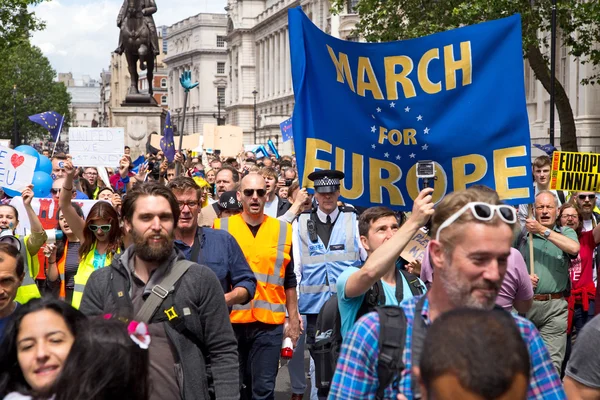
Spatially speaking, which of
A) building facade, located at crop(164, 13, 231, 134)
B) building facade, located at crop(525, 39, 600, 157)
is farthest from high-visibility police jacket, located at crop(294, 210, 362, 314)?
building facade, located at crop(164, 13, 231, 134)

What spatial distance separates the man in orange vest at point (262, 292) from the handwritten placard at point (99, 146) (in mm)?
7663

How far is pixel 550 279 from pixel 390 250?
14.5 feet

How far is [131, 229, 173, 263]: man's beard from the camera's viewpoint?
178 inches

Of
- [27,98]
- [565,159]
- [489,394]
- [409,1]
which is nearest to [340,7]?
[409,1]

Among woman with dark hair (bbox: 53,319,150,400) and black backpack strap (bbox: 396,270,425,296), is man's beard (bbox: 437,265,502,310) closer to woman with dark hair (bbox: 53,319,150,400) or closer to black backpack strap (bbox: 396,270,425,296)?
woman with dark hair (bbox: 53,319,150,400)

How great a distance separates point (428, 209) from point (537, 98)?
107 ft

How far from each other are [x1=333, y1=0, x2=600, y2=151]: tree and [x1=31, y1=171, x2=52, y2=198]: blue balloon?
12.1 meters

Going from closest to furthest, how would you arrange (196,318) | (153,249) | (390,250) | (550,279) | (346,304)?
(390,250) → (196,318) → (153,249) → (346,304) → (550,279)

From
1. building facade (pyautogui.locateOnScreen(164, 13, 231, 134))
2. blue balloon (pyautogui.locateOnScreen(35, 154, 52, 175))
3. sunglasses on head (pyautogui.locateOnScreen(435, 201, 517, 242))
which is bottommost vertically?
sunglasses on head (pyautogui.locateOnScreen(435, 201, 517, 242))

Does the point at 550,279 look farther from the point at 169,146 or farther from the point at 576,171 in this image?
the point at 169,146

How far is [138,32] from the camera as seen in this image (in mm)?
23328

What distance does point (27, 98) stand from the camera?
97.4 meters

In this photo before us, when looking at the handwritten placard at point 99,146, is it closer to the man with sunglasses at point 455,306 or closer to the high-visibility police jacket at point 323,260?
the high-visibility police jacket at point 323,260

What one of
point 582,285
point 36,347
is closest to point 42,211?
point 582,285
